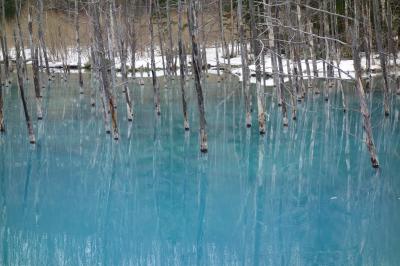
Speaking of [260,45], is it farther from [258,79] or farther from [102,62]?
[102,62]

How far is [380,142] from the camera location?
577 inches

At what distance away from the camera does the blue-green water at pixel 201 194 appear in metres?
7.82

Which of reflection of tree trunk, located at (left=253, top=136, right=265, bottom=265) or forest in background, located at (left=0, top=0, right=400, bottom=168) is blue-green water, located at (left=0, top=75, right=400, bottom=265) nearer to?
reflection of tree trunk, located at (left=253, top=136, right=265, bottom=265)

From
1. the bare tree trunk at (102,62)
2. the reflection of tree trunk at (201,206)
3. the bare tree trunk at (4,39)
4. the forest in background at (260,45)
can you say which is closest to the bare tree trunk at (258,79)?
the forest in background at (260,45)

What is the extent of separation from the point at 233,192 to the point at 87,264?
405cm

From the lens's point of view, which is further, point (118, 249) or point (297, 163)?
point (297, 163)

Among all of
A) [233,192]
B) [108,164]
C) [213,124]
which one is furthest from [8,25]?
[233,192]

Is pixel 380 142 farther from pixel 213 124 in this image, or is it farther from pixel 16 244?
pixel 16 244

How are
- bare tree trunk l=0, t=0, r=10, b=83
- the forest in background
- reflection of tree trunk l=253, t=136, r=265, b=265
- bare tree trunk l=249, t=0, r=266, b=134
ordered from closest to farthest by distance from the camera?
reflection of tree trunk l=253, t=136, r=265, b=265 < the forest in background < bare tree trunk l=249, t=0, r=266, b=134 < bare tree trunk l=0, t=0, r=10, b=83

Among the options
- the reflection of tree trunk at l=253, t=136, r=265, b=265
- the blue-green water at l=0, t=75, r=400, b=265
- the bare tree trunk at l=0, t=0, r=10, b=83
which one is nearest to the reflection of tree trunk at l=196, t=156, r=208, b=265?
the blue-green water at l=0, t=75, r=400, b=265

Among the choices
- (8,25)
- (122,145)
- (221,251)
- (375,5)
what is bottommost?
(221,251)

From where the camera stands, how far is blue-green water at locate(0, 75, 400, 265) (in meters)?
7.82

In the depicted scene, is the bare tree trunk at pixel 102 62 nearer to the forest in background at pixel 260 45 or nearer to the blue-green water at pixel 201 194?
the forest in background at pixel 260 45

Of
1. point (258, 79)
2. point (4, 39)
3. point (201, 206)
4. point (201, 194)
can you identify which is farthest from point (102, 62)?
point (4, 39)
